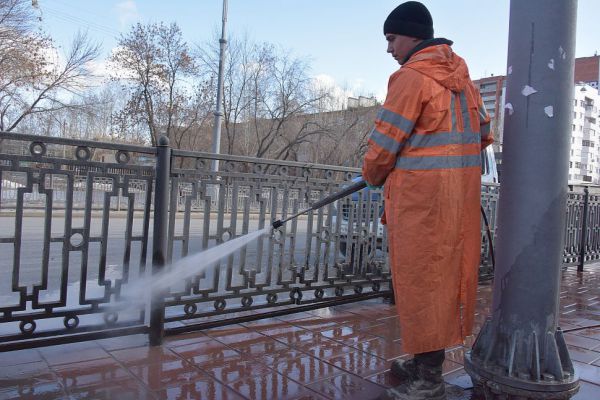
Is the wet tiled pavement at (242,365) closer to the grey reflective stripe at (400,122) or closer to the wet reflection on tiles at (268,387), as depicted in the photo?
the wet reflection on tiles at (268,387)

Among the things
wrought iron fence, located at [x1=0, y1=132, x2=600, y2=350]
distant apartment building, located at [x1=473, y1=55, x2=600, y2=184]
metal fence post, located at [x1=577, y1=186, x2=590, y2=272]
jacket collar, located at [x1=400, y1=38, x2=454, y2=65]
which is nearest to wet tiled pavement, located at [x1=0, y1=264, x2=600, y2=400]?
wrought iron fence, located at [x1=0, y1=132, x2=600, y2=350]

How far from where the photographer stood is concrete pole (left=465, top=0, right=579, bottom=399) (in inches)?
94.7

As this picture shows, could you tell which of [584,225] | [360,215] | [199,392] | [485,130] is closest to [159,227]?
[199,392]

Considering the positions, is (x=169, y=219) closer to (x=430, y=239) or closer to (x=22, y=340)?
(x=22, y=340)

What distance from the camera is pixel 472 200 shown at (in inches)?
99.2

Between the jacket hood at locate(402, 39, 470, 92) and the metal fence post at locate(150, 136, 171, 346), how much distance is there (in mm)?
1804

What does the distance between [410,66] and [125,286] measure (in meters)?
2.41

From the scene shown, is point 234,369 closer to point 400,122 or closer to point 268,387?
point 268,387

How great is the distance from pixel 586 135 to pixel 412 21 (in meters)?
102

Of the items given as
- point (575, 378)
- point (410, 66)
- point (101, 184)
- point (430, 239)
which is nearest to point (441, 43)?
point (410, 66)

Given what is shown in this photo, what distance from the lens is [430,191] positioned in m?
2.39

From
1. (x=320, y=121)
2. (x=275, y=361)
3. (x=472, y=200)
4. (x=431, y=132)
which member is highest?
(x=320, y=121)

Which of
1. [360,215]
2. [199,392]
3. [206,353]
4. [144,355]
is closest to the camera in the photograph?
[199,392]

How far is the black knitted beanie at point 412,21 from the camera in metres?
2.61
